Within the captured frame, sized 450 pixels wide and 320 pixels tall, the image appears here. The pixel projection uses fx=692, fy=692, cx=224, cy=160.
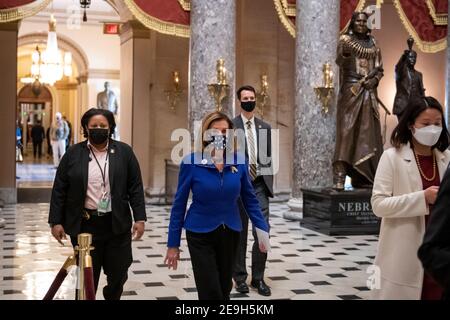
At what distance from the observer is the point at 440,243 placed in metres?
2.29

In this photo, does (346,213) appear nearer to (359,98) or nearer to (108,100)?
(359,98)

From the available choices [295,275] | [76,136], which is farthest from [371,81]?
[76,136]

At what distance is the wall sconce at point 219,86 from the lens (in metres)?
11.0

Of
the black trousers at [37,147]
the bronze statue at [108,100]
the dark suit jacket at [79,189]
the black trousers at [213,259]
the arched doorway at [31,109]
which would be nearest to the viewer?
the black trousers at [213,259]

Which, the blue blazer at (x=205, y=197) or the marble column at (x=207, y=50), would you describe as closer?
the blue blazer at (x=205, y=197)

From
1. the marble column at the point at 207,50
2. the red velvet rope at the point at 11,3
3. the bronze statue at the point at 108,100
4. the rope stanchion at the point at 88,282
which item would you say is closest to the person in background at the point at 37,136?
the bronze statue at the point at 108,100

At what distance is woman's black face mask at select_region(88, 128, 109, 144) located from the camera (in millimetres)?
4695

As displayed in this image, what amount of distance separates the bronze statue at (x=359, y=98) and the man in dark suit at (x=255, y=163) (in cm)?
441

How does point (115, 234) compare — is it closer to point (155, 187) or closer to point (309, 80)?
point (309, 80)

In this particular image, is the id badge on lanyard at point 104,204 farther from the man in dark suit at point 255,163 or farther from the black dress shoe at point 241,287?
the black dress shoe at point 241,287

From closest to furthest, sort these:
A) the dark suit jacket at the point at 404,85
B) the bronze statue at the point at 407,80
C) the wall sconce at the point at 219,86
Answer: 1. the wall sconce at the point at 219,86
2. the bronze statue at the point at 407,80
3. the dark suit jacket at the point at 404,85

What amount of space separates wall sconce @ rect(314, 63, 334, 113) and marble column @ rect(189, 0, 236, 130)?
1.60m

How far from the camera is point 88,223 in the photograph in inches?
184
